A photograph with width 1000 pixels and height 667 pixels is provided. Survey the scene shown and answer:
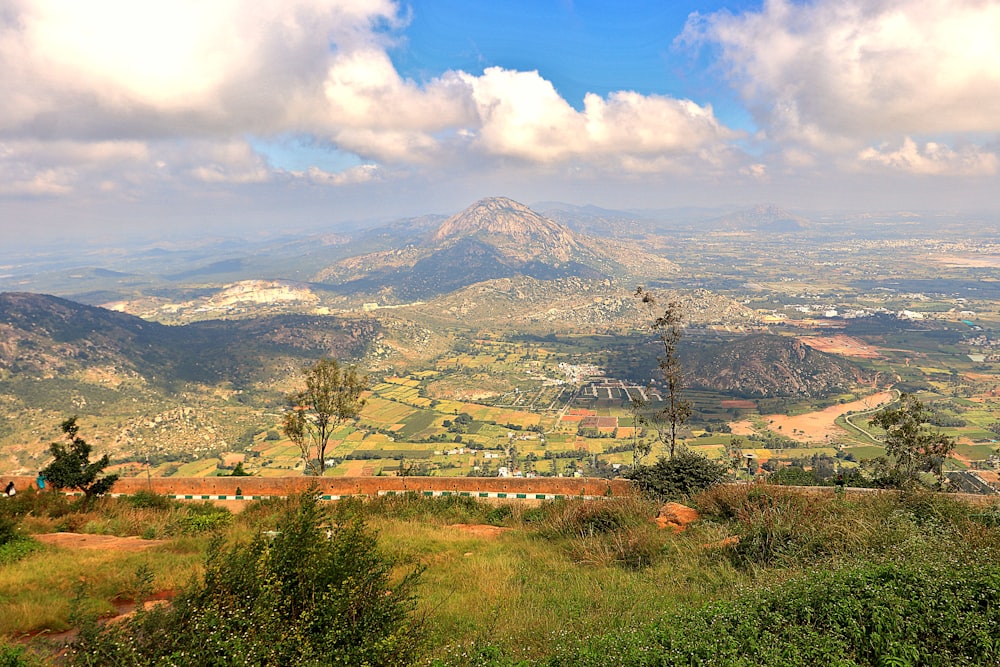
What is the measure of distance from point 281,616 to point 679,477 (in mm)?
14587

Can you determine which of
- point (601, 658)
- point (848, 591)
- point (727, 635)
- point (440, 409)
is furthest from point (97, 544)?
point (440, 409)

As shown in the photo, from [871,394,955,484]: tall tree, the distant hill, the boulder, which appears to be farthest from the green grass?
the distant hill

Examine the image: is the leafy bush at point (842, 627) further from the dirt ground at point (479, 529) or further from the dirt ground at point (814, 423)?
the dirt ground at point (814, 423)

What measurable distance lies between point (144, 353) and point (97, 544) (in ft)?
494

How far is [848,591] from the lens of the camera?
251 inches

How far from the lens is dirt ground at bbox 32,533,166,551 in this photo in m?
11.1

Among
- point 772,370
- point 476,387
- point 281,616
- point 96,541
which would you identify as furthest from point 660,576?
point 772,370

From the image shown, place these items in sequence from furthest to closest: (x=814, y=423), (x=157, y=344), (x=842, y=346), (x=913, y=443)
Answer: (x=157, y=344)
(x=842, y=346)
(x=814, y=423)
(x=913, y=443)

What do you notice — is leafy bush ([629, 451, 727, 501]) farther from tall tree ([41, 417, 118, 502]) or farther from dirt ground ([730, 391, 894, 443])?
dirt ground ([730, 391, 894, 443])

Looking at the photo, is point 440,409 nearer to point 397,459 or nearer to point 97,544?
point 397,459

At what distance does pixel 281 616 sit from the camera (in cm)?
590

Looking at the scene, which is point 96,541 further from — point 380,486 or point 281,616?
point 281,616

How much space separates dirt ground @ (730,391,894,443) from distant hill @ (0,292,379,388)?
120175 mm

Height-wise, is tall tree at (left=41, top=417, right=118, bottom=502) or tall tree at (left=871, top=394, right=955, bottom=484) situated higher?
tall tree at (left=41, top=417, right=118, bottom=502)
